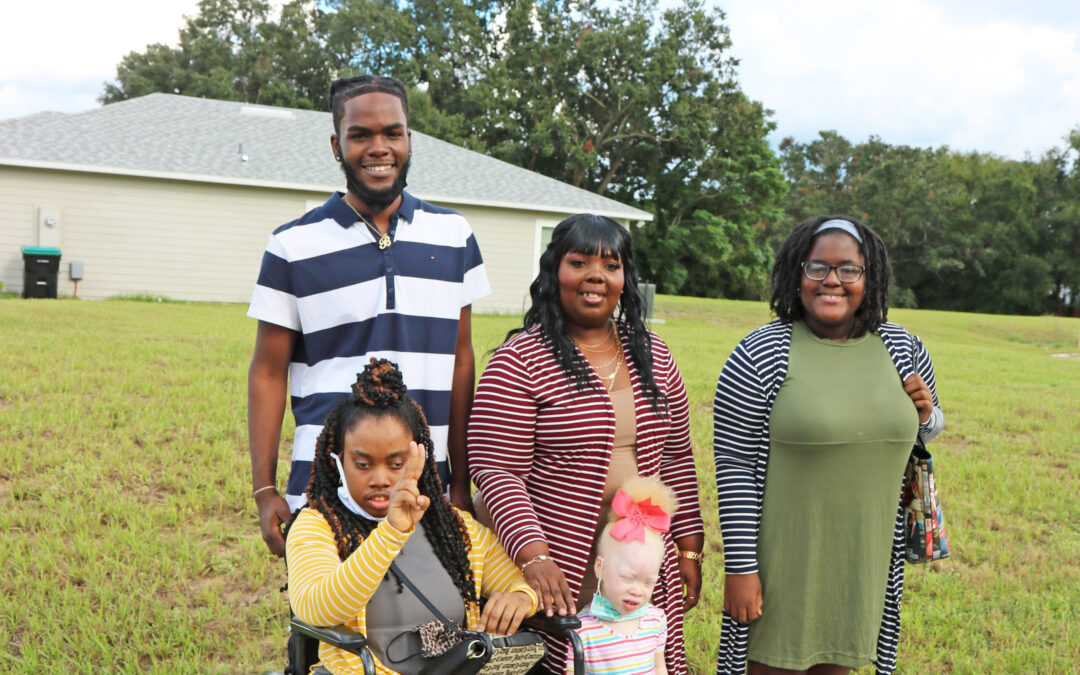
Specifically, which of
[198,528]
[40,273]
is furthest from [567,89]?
[198,528]

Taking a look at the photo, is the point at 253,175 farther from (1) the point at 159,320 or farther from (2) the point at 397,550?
(2) the point at 397,550

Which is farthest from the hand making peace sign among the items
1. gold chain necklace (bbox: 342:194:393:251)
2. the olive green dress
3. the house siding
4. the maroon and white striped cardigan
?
the house siding

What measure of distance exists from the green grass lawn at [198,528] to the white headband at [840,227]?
203 centimetres

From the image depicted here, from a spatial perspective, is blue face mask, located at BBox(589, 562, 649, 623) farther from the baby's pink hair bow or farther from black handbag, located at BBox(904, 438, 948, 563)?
black handbag, located at BBox(904, 438, 948, 563)

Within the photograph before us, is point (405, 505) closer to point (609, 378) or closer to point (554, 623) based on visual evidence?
point (554, 623)

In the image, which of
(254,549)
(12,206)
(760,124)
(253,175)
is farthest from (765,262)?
(254,549)

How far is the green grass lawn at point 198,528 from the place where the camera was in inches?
151

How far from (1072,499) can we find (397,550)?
19.1ft

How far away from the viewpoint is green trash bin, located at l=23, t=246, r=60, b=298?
52.1 feet

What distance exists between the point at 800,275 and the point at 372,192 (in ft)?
4.31

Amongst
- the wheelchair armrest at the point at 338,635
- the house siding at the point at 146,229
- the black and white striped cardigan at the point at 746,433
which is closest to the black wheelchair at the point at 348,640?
the wheelchair armrest at the point at 338,635

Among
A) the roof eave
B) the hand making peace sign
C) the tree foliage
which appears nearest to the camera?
the hand making peace sign

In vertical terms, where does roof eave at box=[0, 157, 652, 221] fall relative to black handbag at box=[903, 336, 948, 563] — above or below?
above

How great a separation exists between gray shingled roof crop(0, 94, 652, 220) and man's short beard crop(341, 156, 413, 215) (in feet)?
52.2
